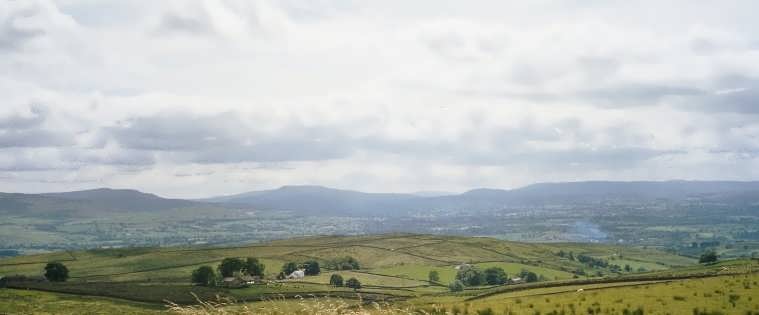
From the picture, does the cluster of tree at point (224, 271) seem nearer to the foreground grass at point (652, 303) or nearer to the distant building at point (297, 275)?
the distant building at point (297, 275)

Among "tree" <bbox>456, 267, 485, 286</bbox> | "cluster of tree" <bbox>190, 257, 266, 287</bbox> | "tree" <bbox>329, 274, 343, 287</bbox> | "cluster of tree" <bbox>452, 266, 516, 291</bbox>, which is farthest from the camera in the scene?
"cluster of tree" <bbox>452, 266, 516, 291</bbox>

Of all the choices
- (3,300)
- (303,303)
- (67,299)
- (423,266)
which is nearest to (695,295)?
(303,303)

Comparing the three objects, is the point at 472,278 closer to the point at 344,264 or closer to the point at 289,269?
the point at 289,269

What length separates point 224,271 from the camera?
13712cm

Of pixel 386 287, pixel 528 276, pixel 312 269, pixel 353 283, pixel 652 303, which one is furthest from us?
pixel 312 269

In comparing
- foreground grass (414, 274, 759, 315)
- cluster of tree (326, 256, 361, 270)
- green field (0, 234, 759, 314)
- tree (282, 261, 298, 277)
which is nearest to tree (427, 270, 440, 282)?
green field (0, 234, 759, 314)

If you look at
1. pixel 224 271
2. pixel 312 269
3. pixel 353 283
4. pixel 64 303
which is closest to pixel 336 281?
pixel 353 283

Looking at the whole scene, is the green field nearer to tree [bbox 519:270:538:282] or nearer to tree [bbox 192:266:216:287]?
tree [bbox 519:270:538:282]

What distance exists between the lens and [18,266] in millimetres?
187125

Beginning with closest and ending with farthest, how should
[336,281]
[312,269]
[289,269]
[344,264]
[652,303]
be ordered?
1. [652,303]
2. [336,281]
3. [289,269]
4. [312,269]
5. [344,264]

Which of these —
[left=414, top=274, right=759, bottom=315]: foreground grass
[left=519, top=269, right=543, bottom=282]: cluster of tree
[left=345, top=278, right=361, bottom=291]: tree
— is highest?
[left=414, top=274, right=759, bottom=315]: foreground grass

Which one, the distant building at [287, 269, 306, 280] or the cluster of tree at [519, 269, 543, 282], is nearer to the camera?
the cluster of tree at [519, 269, 543, 282]

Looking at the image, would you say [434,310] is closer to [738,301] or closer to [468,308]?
[468,308]

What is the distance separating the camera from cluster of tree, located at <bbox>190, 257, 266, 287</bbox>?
130 m
